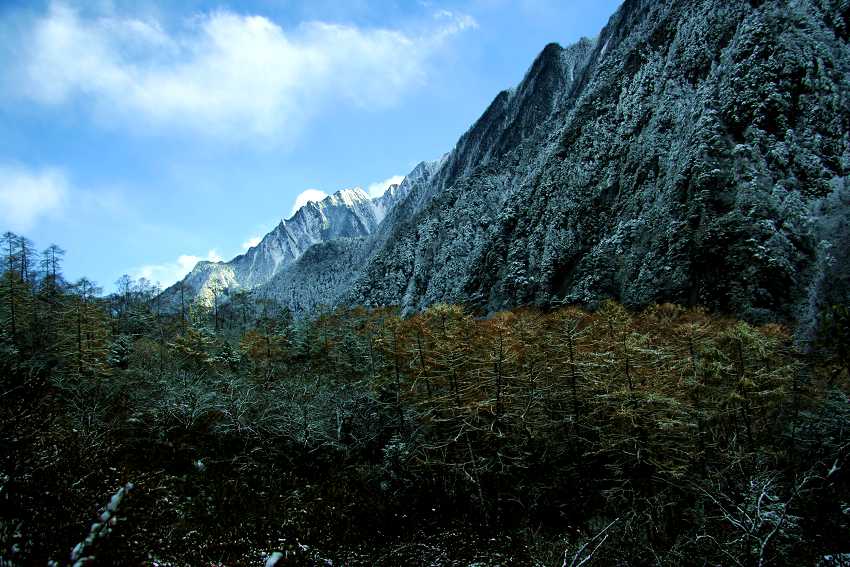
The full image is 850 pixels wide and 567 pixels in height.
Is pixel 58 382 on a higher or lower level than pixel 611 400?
higher

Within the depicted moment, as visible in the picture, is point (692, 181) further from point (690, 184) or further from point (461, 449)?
point (461, 449)

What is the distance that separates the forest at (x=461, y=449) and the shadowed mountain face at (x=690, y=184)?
1386cm

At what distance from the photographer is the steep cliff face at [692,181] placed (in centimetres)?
3328

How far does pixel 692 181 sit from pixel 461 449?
36093 millimetres

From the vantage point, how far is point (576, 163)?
55125 mm

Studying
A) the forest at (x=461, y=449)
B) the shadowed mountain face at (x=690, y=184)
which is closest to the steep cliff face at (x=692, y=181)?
the shadowed mountain face at (x=690, y=184)

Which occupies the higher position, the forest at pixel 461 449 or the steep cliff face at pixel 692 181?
the steep cliff face at pixel 692 181

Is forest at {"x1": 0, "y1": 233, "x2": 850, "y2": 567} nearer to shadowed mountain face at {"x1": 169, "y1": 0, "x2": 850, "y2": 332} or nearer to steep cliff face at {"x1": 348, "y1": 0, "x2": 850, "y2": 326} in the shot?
shadowed mountain face at {"x1": 169, "y1": 0, "x2": 850, "y2": 332}

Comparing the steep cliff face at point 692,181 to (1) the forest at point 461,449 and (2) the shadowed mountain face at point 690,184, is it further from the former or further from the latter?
(1) the forest at point 461,449

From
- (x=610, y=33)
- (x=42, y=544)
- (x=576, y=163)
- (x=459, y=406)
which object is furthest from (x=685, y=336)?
(x=610, y=33)

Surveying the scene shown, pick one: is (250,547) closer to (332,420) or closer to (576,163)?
(332,420)

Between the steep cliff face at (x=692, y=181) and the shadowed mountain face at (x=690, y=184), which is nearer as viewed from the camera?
the shadowed mountain face at (x=690, y=184)

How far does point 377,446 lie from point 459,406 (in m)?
5.54

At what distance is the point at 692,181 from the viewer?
3888 cm
